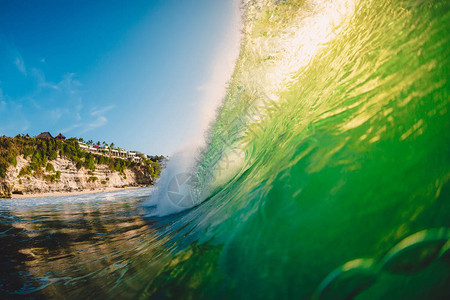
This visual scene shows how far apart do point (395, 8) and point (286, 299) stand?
198cm

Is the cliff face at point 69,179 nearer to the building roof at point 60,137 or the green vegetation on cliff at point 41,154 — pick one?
the green vegetation on cliff at point 41,154

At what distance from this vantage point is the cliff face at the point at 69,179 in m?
25.8

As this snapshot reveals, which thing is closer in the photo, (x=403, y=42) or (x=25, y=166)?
(x=403, y=42)

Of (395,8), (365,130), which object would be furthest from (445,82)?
(395,8)

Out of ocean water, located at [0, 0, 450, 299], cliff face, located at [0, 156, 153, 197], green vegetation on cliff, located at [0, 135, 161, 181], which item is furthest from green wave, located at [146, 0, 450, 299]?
cliff face, located at [0, 156, 153, 197]

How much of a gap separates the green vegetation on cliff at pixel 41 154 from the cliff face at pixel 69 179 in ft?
1.77

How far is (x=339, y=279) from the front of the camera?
0.80 metres

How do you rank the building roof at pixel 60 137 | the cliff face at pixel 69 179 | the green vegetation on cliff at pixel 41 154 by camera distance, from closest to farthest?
the green vegetation on cliff at pixel 41 154 → the cliff face at pixel 69 179 → the building roof at pixel 60 137

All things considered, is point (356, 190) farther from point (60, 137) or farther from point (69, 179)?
point (60, 137)

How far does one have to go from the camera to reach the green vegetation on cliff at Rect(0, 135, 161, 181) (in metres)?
25.3

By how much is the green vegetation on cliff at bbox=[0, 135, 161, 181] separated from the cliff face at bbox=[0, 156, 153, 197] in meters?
0.54

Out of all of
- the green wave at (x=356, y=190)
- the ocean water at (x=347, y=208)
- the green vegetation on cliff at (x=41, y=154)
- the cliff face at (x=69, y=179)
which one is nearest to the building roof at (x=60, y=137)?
the green vegetation on cliff at (x=41, y=154)

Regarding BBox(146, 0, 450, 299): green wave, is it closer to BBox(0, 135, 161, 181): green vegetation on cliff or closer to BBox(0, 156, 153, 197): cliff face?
BBox(0, 135, 161, 181): green vegetation on cliff

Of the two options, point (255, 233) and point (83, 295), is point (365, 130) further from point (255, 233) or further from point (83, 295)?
point (83, 295)
